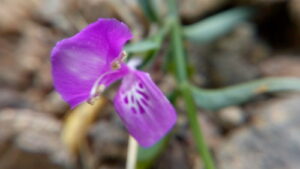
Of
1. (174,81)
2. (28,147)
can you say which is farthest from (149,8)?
(28,147)

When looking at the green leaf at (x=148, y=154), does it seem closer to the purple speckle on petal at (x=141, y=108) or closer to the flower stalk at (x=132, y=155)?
the flower stalk at (x=132, y=155)

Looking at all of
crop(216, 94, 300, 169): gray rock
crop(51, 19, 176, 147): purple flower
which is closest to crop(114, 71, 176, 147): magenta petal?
crop(51, 19, 176, 147): purple flower

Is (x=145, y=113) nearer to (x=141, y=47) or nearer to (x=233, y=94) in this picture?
(x=141, y=47)

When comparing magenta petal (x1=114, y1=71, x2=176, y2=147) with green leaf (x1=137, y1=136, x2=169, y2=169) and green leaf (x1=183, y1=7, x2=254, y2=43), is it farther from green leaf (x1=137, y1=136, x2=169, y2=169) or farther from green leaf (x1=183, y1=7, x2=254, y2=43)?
green leaf (x1=183, y1=7, x2=254, y2=43)

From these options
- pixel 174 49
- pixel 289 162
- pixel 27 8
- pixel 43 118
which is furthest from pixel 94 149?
pixel 27 8

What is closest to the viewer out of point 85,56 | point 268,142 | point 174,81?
point 85,56
